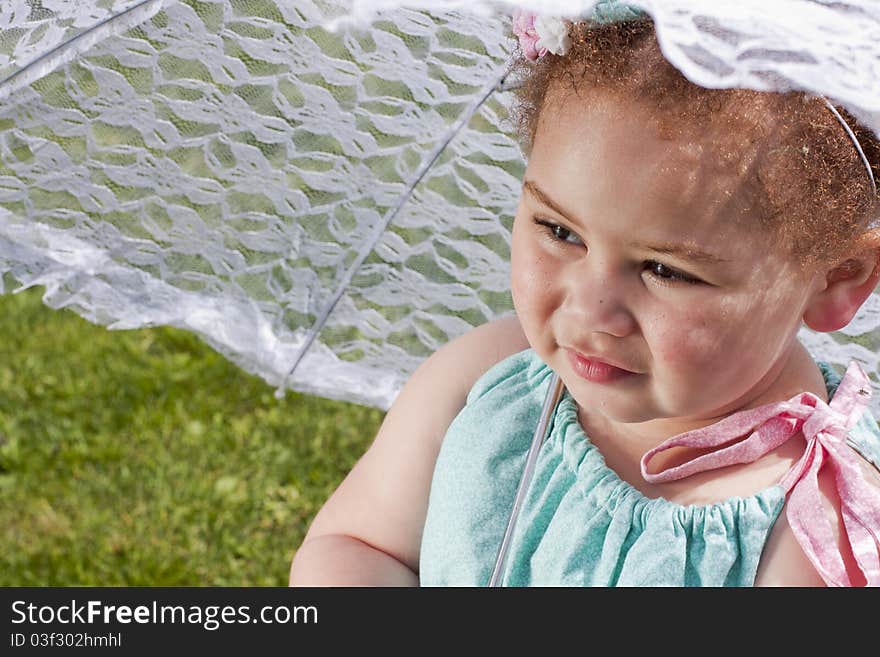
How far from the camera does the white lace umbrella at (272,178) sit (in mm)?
1409

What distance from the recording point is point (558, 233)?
1332 millimetres

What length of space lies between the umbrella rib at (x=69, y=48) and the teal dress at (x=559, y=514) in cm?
63

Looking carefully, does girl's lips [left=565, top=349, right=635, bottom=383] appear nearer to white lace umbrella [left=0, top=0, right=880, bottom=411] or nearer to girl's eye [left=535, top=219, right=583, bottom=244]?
girl's eye [left=535, top=219, right=583, bottom=244]

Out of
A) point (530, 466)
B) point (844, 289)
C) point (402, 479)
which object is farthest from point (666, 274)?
point (402, 479)

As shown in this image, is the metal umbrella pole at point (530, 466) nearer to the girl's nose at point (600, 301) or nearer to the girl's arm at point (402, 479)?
the girl's arm at point (402, 479)

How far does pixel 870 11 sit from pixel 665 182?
0.33 m

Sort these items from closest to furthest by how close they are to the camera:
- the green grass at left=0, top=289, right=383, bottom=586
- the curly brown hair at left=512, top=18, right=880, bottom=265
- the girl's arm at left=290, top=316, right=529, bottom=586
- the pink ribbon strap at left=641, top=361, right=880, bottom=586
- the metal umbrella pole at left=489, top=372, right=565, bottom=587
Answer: the curly brown hair at left=512, top=18, right=880, bottom=265 → the pink ribbon strap at left=641, top=361, right=880, bottom=586 → the metal umbrella pole at left=489, top=372, right=565, bottom=587 → the girl's arm at left=290, top=316, right=529, bottom=586 → the green grass at left=0, top=289, right=383, bottom=586

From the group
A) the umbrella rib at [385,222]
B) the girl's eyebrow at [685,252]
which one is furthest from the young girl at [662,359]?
the umbrella rib at [385,222]

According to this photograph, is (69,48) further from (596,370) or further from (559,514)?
(559,514)

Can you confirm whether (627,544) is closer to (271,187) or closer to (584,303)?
(584,303)

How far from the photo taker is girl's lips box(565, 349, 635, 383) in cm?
132

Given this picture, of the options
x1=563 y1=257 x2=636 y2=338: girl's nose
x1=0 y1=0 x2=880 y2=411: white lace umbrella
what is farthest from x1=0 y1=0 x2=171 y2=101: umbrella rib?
x1=563 y1=257 x2=636 y2=338: girl's nose

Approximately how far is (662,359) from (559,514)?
12.0 inches
